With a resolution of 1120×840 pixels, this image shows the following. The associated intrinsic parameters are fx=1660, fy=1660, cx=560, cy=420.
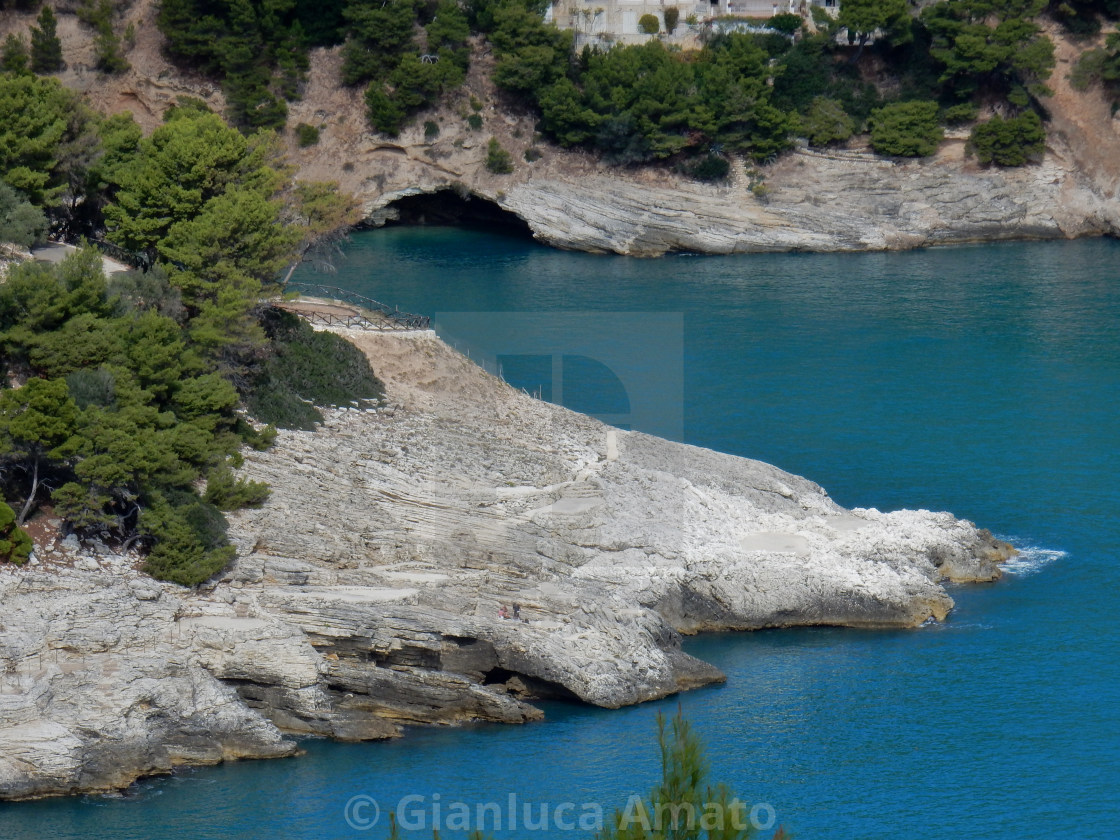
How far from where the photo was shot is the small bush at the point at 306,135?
337ft

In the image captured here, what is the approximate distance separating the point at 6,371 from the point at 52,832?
15600 millimetres

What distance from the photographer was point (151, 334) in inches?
1884

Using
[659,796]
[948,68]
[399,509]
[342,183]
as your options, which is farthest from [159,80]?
[659,796]

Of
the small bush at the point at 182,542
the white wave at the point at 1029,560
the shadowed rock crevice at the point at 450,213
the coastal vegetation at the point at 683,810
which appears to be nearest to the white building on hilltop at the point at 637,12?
the shadowed rock crevice at the point at 450,213

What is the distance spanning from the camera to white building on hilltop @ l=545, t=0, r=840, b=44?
349 feet

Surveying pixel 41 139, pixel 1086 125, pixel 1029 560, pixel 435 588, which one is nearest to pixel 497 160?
pixel 1086 125

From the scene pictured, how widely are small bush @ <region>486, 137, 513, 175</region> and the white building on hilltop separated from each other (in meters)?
9.59

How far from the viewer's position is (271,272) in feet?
182

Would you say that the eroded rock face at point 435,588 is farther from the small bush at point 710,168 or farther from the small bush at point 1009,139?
the small bush at point 1009,139

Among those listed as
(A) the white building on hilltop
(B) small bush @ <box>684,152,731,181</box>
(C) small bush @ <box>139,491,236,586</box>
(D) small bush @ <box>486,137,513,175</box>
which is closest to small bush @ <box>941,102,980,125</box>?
(A) the white building on hilltop

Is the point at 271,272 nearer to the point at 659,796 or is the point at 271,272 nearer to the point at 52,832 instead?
the point at 52,832

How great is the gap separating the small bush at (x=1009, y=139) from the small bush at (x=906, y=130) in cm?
270

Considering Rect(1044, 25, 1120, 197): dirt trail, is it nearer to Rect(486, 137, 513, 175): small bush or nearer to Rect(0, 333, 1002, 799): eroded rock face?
Rect(486, 137, 513, 175): small bush

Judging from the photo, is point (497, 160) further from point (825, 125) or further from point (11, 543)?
point (11, 543)
